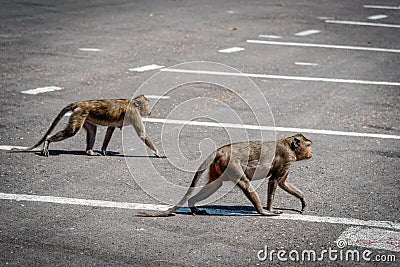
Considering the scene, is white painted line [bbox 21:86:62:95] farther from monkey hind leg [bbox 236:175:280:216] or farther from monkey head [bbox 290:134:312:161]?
monkey hind leg [bbox 236:175:280:216]

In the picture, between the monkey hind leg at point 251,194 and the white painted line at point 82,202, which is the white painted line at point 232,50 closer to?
the white painted line at point 82,202

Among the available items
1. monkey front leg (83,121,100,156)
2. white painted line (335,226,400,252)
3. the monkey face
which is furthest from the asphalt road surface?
the monkey face

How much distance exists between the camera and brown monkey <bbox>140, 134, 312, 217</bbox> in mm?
6848

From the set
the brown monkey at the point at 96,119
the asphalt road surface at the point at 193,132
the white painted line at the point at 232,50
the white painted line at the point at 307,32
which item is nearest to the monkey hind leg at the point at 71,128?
the brown monkey at the point at 96,119

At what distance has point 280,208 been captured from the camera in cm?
736

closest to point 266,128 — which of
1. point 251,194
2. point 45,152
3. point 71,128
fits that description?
point 71,128

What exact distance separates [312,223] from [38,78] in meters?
7.03

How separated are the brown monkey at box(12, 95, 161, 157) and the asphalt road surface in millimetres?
209

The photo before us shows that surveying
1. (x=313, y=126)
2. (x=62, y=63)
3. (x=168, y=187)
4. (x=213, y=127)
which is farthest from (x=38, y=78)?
(x=168, y=187)

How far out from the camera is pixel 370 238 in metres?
6.55

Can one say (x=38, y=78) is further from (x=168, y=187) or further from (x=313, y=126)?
(x=168, y=187)

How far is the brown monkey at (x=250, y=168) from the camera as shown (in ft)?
22.5

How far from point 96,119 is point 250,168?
2459 millimetres

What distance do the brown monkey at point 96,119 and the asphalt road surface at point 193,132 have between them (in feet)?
0.68
